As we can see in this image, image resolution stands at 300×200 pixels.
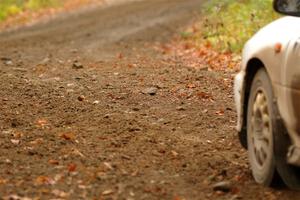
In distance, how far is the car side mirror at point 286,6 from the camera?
16.8ft

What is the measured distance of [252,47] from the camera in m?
5.73

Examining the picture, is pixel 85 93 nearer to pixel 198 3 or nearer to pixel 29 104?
pixel 29 104

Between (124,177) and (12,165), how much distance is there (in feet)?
3.13

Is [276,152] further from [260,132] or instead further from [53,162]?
[53,162]

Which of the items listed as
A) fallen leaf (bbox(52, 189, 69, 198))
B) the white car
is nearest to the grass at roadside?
the white car

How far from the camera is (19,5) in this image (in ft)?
94.7

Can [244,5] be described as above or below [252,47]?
below

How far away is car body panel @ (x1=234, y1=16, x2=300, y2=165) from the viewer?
16.3ft

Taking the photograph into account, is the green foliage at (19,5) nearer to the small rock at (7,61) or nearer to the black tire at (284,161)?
the small rock at (7,61)

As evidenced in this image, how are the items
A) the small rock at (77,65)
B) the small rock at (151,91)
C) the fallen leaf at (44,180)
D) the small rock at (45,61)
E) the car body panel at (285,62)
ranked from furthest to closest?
the small rock at (45,61), the small rock at (77,65), the small rock at (151,91), the fallen leaf at (44,180), the car body panel at (285,62)

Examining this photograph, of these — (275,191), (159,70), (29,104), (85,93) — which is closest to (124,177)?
(275,191)

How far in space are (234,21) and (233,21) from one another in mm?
43

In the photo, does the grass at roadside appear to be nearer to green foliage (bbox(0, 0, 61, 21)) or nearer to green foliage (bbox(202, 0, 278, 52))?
green foliage (bbox(202, 0, 278, 52))

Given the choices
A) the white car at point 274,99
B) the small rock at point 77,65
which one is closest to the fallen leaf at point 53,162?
the white car at point 274,99
